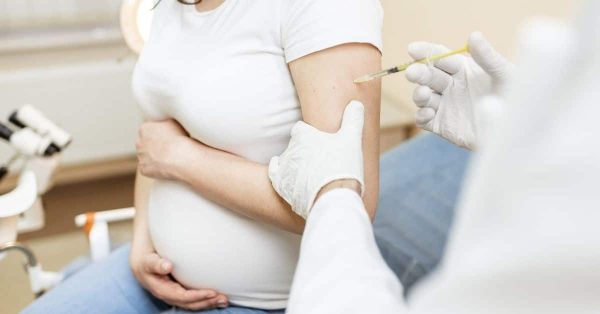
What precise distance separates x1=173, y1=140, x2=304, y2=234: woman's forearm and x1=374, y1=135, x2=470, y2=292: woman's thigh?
51 centimetres

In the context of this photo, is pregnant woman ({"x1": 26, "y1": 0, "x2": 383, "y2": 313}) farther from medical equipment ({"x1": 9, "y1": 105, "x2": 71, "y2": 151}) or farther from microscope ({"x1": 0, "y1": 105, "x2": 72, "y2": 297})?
medical equipment ({"x1": 9, "y1": 105, "x2": 71, "y2": 151})

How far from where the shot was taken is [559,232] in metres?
0.46

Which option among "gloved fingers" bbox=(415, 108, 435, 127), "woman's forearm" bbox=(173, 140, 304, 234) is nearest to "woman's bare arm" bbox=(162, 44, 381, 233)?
"woman's forearm" bbox=(173, 140, 304, 234)

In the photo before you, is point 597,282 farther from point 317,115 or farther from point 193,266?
point 193,266

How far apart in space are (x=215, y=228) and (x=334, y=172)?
0.33 metres

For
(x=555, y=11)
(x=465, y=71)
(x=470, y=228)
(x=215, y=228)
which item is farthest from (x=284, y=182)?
(x=555, y=11)

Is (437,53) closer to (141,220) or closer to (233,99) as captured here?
(233,99)

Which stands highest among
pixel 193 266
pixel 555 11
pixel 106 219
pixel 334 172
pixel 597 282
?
pixel 597 282

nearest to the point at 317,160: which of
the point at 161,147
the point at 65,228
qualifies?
the point at 161,147

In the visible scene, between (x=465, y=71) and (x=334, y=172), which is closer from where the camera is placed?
(x=334, y=172)

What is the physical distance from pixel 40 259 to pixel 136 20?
783 millimetres

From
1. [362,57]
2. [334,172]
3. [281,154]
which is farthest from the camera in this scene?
[281,154]

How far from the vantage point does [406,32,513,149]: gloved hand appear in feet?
3.35

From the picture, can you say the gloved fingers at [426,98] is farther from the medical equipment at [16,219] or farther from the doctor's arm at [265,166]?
the medical equipment at [16,219]
